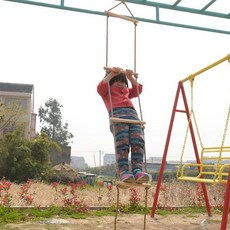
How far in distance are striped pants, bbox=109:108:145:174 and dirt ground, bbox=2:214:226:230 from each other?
1579mm

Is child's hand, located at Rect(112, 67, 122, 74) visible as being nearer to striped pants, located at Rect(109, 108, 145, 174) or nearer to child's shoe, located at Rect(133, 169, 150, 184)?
striped pants, located at Rect(109, 108, 145, 174)

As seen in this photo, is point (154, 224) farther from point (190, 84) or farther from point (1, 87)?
point (1, 87)

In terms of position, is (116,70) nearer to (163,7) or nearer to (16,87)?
(163,7)

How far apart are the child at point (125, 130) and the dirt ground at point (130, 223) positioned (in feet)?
5.25

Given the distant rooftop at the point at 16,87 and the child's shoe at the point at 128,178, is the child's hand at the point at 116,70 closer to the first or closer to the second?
the child's shoe at the point at 128,178

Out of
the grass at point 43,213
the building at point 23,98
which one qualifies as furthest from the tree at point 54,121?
the grass at point 43,213

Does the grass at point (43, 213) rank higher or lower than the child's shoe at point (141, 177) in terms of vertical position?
lower

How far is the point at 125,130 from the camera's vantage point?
354 centimetres

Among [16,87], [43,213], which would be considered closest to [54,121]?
[16,87]

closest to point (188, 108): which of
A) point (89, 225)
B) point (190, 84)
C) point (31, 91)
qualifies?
point (190, 84)

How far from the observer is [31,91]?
1059 inches

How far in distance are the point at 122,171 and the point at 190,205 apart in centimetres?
456

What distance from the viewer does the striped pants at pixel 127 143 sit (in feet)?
11.3

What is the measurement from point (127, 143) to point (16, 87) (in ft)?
83.1
